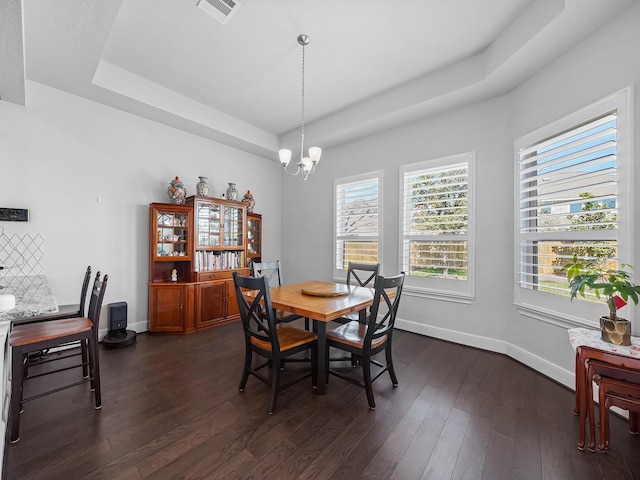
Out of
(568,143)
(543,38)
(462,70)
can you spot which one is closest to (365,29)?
(462,70)

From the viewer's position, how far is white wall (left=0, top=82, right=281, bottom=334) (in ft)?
9.67

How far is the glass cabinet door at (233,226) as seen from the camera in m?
4.40

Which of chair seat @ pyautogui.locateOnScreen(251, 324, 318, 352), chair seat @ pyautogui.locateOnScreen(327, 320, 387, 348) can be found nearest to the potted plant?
chair seat @ pyautogui.locateOnScreen(327, 320, 387, 348)

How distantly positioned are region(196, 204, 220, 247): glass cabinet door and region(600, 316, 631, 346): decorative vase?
169 inches

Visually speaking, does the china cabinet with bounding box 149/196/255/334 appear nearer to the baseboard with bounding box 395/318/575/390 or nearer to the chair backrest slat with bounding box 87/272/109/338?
the chair backrest slat with bounding box 87/272/109/338

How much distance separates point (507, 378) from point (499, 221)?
5.40 ft

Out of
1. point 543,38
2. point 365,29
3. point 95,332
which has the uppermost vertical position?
point 365,29

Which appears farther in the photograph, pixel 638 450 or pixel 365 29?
pixel 365 29

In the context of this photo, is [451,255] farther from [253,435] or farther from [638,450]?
[253,435]

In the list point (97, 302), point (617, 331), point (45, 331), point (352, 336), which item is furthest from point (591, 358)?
point (45, 331)

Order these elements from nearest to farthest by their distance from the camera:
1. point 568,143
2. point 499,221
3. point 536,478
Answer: point 536,478
point 568,143
point 499,221

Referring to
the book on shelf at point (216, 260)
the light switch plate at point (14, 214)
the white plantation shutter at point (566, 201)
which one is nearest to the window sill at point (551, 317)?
the white plantation shutter at point (566, 201)

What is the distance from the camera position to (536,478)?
149 centimetres

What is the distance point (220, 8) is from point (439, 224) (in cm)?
324
